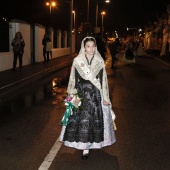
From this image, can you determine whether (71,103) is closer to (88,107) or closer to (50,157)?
(88,107)

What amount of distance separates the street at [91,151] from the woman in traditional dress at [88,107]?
307mm

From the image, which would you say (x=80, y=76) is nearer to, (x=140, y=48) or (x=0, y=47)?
(x=0, y=47)

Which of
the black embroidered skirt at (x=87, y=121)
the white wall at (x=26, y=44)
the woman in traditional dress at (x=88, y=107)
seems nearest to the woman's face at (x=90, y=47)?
the woman in traditional dress at (x=88, y=107)

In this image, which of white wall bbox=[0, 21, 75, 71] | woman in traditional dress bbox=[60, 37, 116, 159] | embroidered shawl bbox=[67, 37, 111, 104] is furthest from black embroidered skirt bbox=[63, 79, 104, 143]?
white wall bbox=[0, 21, 75, 71]

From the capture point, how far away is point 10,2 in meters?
43.4

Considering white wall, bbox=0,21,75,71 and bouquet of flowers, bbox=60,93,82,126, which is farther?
A: white wall, bbox=0,21,75,71

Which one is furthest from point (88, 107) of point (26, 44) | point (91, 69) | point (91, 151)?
point (26, 44)

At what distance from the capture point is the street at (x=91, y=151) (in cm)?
522

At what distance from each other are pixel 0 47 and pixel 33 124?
10361mm

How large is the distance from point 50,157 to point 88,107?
3.07 feet

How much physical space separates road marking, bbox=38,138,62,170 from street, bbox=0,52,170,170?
0.18 ft

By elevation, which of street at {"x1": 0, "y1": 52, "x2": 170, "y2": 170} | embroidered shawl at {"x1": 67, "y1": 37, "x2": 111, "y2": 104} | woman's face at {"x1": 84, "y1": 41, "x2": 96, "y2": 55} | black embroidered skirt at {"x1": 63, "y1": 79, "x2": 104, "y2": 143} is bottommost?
street at {"x1": 0, "y1": 52, "x2": 170, "y2": 170}

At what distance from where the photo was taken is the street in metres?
5.22

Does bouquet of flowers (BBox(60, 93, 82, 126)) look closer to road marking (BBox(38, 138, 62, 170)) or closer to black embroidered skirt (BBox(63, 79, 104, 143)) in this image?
black embroidered skirt (BBox(63, 79, 104, 143))
